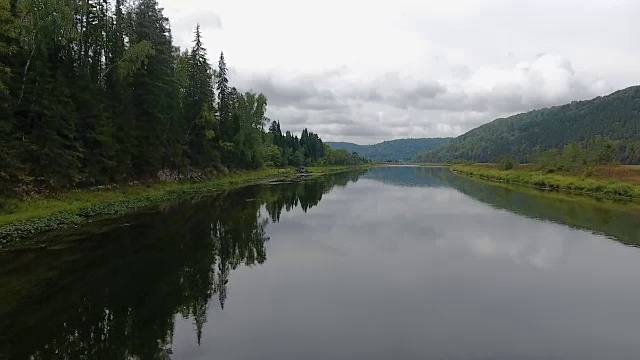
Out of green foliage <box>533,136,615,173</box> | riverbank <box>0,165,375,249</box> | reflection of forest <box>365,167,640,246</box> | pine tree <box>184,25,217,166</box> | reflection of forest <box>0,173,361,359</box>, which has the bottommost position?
reflection of forest <box>365,167,640,246</box>

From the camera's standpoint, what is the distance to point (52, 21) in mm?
31438

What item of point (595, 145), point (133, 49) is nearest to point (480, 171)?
point (595, 145)

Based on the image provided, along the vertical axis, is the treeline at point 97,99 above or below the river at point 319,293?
above

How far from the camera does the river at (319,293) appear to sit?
37.2ft

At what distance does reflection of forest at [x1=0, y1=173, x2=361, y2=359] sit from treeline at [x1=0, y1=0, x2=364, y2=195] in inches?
383

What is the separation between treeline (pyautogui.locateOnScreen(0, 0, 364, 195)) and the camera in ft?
97.3

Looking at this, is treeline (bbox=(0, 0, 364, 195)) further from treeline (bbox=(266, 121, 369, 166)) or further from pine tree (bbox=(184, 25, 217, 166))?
treeline (bbox=(266, 121, 369, 166))

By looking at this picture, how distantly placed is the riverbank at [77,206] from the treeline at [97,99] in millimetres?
1277

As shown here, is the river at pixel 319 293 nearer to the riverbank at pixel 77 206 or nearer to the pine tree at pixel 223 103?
the riverbank at pixel 77 206

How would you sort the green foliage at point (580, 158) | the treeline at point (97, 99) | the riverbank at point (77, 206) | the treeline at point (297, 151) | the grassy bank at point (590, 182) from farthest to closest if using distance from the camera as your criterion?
the treeline at point (297, 151)
the green foliage at point (580, 158)
the grassy bank at point (590, 182)
the treeline at point (97, 99)
the riverbank at point (77, 206)

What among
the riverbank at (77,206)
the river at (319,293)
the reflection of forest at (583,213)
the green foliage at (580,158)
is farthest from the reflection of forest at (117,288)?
the green foliage at (580,158)

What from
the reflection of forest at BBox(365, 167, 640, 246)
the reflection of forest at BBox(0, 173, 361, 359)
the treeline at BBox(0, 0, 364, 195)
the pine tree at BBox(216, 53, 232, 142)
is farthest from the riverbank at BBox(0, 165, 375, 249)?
the reflection of forest at BBox(365, 167, 640, 246)

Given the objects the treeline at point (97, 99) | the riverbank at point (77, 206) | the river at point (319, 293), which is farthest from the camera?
the treeline at point (97, 99)

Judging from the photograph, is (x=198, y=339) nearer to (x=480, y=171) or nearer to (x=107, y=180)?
(x=107, y=180)
